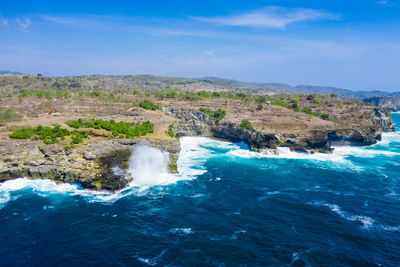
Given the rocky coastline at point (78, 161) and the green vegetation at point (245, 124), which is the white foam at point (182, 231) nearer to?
the rocky coastline at point (78, 161)

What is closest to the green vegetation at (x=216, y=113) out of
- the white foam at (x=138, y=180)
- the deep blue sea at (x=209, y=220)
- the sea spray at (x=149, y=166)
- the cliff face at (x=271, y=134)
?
the cliff face at (x=271, y=134)

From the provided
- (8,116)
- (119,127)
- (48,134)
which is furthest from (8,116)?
(119,127)

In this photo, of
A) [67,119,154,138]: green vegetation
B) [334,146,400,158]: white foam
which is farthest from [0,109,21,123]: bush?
[334,146,400,158]: white foam

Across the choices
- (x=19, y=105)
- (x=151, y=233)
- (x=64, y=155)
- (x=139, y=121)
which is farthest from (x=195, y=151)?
(x=19, y=105)

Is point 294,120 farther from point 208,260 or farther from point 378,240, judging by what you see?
point 208,260

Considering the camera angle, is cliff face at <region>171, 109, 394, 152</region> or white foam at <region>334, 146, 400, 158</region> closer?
white foam at <region>334, 146, 400, 158</region>

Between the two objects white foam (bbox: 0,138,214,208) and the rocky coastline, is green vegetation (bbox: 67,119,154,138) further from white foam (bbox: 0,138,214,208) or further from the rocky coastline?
white foam (bbox: 0,138,214,208)

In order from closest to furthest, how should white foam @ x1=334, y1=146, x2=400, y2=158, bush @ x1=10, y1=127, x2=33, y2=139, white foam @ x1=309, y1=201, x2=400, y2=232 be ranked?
white foam @ x1=309, y1=201, x2=400, y2=232 → bush @ x1=10, y1=127, x2=33, y2=139 → white foam @ x1=334, y1=146, x2=400, y2=158

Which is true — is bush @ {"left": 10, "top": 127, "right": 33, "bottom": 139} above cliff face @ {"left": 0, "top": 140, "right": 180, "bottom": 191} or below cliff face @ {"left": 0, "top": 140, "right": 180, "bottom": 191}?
above
